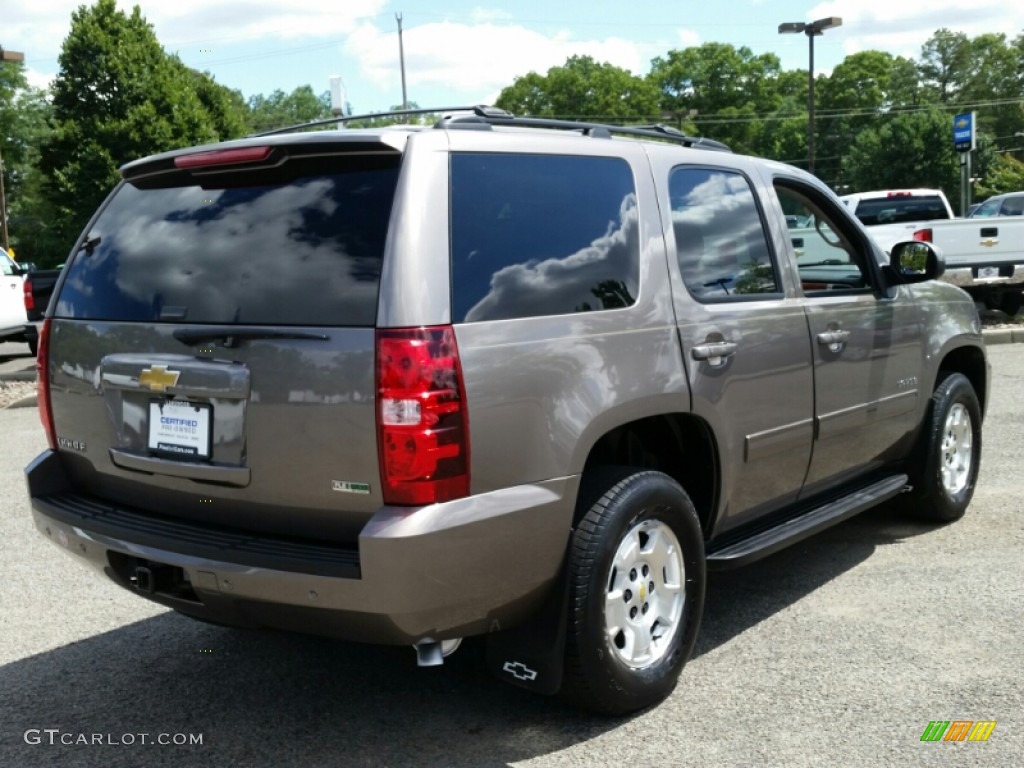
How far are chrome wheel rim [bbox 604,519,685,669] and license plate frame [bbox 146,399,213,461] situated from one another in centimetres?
129

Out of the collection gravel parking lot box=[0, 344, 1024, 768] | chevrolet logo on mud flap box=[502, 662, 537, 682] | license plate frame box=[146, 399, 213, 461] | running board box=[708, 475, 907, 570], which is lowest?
gravel parking lot box=[0, 344, 1024, 768]

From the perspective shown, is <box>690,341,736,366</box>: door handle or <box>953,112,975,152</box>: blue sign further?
<box>953,112,975,152</box>: blue sign

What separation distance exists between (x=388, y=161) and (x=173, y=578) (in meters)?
1.41

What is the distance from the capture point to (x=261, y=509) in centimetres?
315

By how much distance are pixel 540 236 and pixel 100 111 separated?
4230 cm

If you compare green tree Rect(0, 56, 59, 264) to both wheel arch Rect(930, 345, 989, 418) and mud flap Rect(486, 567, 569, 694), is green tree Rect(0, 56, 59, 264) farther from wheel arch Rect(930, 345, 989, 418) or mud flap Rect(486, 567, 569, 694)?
mud flap Rect(486, 567, 569, 694)

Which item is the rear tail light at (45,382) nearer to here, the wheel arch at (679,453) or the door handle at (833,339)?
the wheel arch at (679,453)

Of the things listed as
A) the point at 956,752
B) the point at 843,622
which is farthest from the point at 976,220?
the point at 956,752

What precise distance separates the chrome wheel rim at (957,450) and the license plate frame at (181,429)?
153 inches

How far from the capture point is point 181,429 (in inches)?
129

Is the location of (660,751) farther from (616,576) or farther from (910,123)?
(910,123)

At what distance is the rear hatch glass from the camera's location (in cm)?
297

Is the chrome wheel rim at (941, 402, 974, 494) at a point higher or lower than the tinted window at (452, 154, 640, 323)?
lower

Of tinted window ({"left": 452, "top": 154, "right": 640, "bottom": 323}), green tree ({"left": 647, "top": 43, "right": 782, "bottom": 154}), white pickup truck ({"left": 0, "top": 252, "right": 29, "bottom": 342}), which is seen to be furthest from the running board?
green tree ({"left": 647, "top": 43, "right": 782, "bottom": 154})
